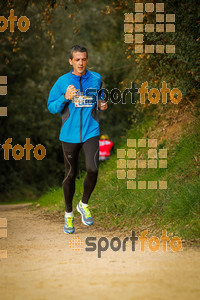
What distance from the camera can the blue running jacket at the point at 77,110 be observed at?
7.29 metres

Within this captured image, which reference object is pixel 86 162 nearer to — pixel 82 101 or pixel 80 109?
pixel 80 109

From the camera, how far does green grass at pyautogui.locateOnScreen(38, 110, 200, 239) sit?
23.6ft

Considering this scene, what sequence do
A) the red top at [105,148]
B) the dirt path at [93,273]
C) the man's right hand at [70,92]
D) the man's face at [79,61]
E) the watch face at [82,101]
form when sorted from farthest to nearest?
the red top at [105,148] < the man's face at [79,61] < the watch face at [82,101] < the man's right hand at [70,92] < the dirt path at [93,273]

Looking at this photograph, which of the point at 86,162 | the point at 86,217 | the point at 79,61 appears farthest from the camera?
the point at 86,217

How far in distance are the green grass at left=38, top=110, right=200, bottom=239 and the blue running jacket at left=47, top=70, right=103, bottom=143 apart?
5.07ft

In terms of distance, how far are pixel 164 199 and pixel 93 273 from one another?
3.25 m

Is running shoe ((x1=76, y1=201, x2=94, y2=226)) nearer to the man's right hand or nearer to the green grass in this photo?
the green grass

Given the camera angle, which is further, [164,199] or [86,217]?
[164,199]

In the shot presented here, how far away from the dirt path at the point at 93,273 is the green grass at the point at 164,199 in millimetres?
986

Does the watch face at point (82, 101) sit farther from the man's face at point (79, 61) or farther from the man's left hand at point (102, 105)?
the man's face at point (79, 61)

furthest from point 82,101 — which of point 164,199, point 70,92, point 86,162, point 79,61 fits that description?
point 164,199

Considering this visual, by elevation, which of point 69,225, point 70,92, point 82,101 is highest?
point 70,92

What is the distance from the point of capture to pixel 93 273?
4.95 meters

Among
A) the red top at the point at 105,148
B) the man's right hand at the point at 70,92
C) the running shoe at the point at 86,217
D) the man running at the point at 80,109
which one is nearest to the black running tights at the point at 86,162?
the man running at the point at 80,109
